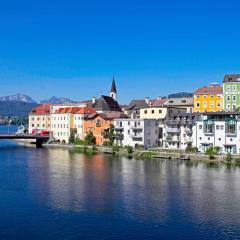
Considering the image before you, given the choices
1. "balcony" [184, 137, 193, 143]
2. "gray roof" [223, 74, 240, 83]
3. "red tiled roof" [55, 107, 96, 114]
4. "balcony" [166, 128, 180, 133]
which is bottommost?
"balcony" [184, 137, 193, 143]

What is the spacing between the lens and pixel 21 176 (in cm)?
3509

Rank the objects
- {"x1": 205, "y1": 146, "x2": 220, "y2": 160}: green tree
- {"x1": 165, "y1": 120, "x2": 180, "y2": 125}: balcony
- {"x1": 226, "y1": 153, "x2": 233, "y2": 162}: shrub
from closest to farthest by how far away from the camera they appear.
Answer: {"x1": 226, "y1": 153, "x2": 233, "y2": 162}: shrub, {"x1": 205, "y1": 146, "x2": 220, "y2": 160}: green tree, {"x1": 165, "y1": 120, "x2": 180, "y2": 125}: balcony

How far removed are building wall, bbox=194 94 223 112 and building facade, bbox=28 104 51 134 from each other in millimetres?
25557

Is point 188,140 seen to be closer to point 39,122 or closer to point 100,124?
point 100,124

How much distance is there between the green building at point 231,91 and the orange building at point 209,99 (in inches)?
66.6

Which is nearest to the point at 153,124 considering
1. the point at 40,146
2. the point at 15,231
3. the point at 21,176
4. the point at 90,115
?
the point at 90,115

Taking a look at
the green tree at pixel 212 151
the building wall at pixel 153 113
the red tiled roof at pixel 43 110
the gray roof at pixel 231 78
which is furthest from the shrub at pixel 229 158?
the red tiled roof at pixel 43 110

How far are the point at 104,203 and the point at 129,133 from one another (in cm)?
3317

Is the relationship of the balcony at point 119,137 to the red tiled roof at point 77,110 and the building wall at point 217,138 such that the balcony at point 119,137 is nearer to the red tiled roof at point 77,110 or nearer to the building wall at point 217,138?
the red tiled roof at point 77,110

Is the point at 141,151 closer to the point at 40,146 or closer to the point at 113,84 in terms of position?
the point at 40,146

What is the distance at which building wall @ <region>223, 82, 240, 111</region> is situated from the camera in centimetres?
Answer: 5712

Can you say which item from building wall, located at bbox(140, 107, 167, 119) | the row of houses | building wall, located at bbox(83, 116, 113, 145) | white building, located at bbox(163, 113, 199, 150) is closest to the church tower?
the row of houses

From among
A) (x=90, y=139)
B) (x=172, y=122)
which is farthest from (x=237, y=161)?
(x=90, y=139)

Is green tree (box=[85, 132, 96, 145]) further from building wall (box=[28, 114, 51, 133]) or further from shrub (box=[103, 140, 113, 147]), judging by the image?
building wall (box=[28, 114, 51, 133])
